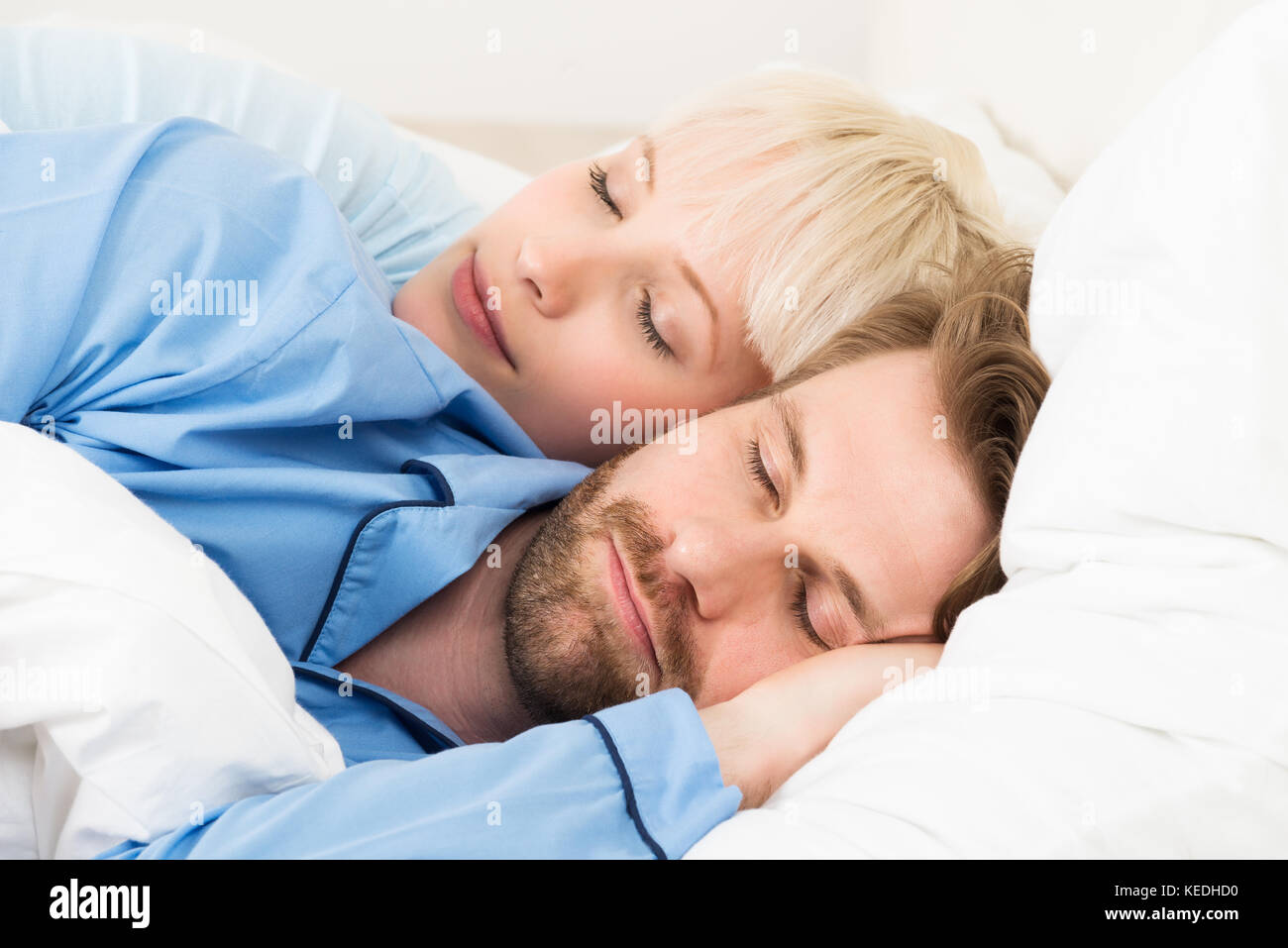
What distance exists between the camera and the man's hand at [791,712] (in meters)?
0.72

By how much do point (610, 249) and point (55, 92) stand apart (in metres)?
0.70

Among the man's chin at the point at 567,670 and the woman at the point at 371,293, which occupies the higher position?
the woman at the point at 371,293

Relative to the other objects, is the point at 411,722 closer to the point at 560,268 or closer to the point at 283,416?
the point at 283,416

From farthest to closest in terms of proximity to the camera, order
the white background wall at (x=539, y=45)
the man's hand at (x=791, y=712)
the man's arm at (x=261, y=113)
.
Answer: the white background wall at (x=539, y=45), the man's arm at (x=261, y=113), the man's hand at (x=791, y=712)

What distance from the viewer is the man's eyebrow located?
87 cm

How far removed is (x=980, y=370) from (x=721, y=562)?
0.29 metres

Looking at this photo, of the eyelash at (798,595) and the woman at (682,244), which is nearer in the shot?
the eyelash at (798,595)

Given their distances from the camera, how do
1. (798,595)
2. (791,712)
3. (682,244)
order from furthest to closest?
(682,244) → (798,595) → (791,712)

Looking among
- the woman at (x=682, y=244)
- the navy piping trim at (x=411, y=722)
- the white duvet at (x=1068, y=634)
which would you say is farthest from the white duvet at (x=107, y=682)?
the woman at (x=682, y=244)

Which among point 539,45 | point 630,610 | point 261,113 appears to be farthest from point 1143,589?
point 539,45

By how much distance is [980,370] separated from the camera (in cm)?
90

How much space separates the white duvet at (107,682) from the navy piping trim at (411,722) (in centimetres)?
Result: 21

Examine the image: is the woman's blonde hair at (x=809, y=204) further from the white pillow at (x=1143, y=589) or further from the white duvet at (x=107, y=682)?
the white duvet at (x=107, y=682)

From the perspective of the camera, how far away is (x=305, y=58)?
6.62 ft
